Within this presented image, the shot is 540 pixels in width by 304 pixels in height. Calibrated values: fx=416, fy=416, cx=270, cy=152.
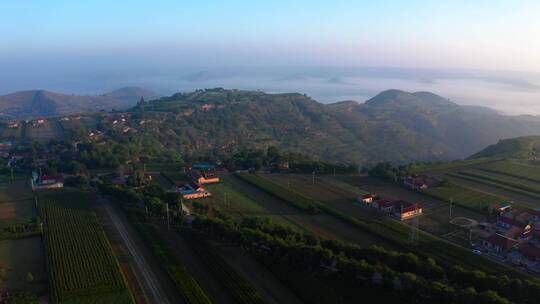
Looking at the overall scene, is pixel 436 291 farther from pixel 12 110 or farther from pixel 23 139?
pixel 12 110

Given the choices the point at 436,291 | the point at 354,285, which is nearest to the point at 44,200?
the point at 354,285

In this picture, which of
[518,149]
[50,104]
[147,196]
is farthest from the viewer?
[50,104]

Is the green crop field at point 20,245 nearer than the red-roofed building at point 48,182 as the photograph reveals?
Yes

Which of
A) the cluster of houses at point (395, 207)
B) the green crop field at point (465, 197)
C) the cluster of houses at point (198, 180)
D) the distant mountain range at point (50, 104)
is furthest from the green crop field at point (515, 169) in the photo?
the distant mountain range at point (50, 104)

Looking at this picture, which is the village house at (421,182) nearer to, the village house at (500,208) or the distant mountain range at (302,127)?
the village house at (500,208)

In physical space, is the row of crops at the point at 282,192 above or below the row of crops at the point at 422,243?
above

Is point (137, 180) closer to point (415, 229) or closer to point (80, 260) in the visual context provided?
point (80, 260)

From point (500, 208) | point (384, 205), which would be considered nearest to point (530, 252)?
point (500, 208)
